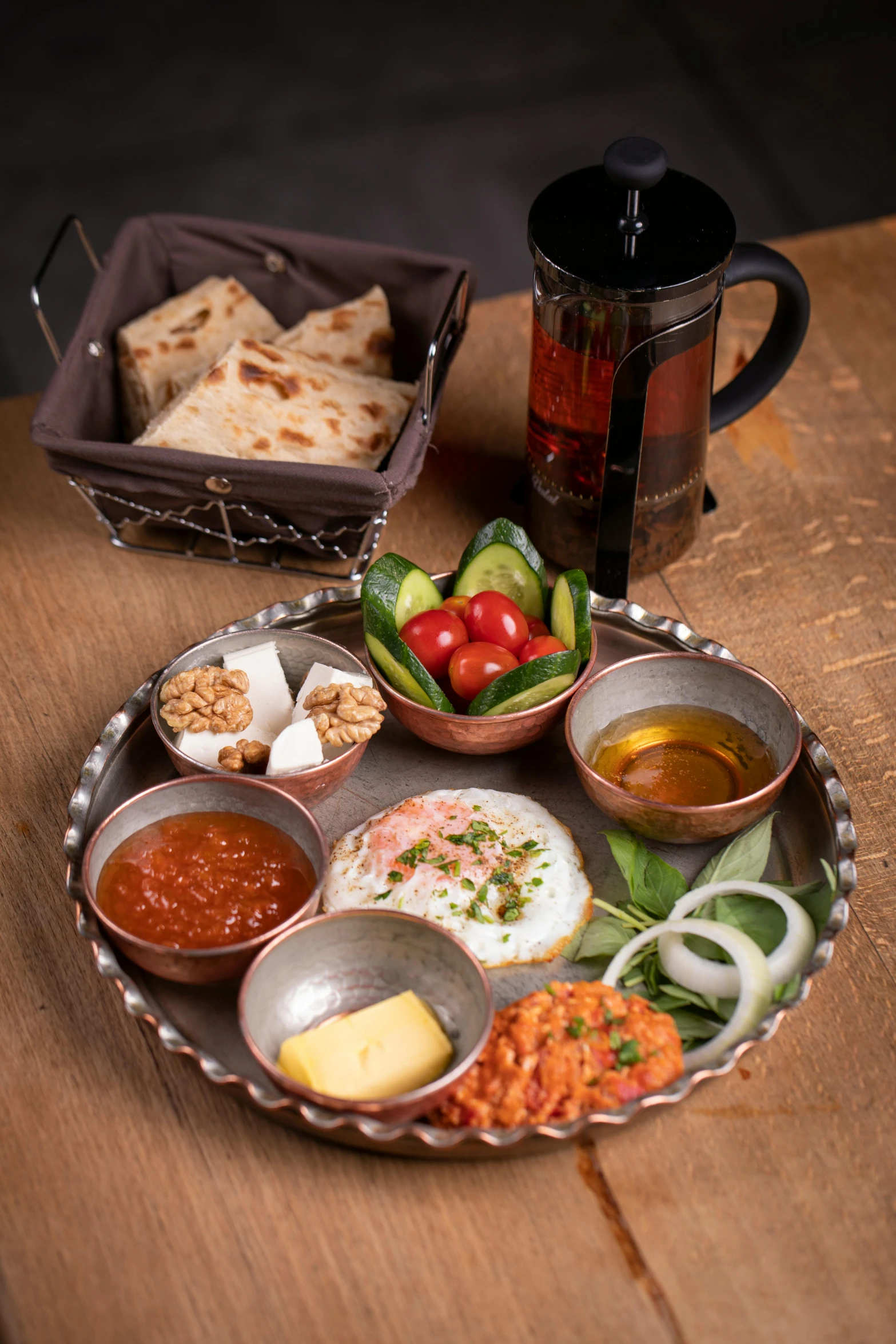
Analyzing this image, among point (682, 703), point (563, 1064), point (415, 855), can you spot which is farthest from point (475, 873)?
point (682, 703)

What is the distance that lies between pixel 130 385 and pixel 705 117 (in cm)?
343

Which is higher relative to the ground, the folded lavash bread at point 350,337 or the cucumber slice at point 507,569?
the folded lavash bread at point 350,337

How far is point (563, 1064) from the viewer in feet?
4.35

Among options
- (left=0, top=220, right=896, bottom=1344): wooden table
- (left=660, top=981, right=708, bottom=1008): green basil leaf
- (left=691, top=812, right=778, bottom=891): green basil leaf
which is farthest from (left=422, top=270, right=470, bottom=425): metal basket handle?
(left=660, top=981, right=708, bottom=1008): green basil leaf

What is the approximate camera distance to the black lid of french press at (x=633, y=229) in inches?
65.0

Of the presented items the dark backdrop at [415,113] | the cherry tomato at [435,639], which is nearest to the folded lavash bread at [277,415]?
the cherry tomato at [435,639]

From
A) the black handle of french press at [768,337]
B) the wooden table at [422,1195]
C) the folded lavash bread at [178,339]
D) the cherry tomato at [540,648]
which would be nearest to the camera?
the wooden table at [422,1195]

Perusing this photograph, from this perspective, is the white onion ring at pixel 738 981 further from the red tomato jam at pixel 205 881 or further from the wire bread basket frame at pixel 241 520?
the wire bread basket frame at pixel 241 520

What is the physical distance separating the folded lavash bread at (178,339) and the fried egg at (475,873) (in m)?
0.91

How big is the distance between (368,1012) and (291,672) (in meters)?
0.59

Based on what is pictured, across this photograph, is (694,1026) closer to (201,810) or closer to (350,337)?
(201,810)

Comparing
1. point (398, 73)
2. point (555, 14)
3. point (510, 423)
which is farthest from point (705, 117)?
point (510, 423)

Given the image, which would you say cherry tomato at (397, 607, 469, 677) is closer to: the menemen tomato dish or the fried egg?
the fried egg

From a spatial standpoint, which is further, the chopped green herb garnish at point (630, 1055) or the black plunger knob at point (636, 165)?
the black plunger knob at point (636, 165)
